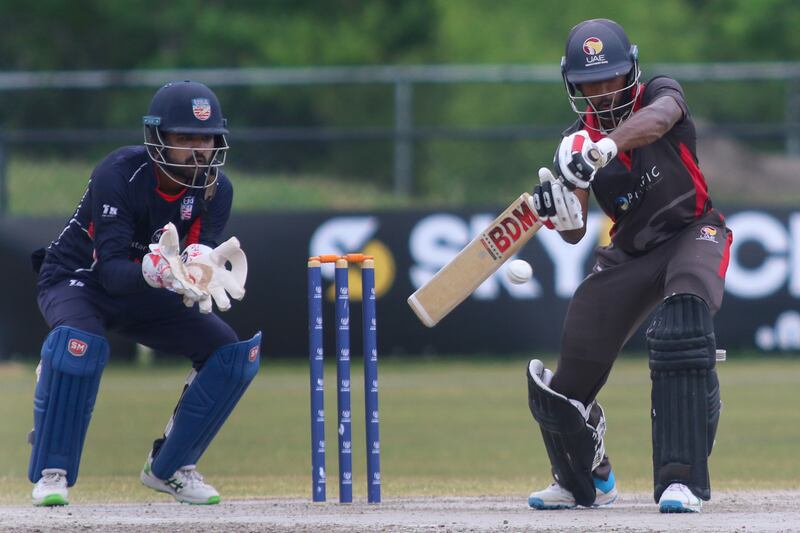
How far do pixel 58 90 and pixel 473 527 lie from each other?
12.2 meters

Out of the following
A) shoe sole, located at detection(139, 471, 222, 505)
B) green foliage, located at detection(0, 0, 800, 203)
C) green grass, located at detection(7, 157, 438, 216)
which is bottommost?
shoe sole, located at detection(139, 471, 222, 505)

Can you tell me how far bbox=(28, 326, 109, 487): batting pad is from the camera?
568 cm

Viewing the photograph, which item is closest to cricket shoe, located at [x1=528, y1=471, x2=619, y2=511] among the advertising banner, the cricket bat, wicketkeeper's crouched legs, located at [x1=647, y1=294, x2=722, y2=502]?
wicketkeeper's crouched legs, located at [x1=647, y1=294, x2=722, y2=502]

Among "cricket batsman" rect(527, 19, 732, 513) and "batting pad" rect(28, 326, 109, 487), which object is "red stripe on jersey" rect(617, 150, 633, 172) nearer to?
"cricket batsman" rect(527, 19, 732, 513)

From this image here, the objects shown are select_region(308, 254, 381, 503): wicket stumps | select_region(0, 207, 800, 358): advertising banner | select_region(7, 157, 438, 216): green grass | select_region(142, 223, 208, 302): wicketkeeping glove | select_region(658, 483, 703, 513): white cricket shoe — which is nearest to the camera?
select_region(658, 483, 703, 513): white cricket shoe

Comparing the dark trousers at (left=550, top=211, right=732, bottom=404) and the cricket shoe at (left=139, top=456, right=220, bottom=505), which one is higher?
the dark trousers at (left=550, top=211, right=732, bottom=404)

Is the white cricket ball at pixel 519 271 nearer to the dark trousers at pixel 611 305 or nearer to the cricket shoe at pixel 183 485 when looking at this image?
the dark trousers at pixel 611 305

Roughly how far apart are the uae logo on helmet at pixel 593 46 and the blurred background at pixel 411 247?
7.67ft

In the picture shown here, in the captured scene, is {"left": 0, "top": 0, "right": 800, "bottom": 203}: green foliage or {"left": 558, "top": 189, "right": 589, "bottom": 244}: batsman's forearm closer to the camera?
{"left": 558, "top": 189, "right": 589, "bottom": 244}: batsman's forearm

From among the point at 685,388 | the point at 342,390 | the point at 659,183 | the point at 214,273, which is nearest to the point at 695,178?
the point at 659,183

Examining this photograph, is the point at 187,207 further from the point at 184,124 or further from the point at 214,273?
the point at 214,273

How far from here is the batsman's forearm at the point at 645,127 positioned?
17.3 feet

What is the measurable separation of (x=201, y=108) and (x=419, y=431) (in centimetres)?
408

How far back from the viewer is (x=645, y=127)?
5305 millimetres
